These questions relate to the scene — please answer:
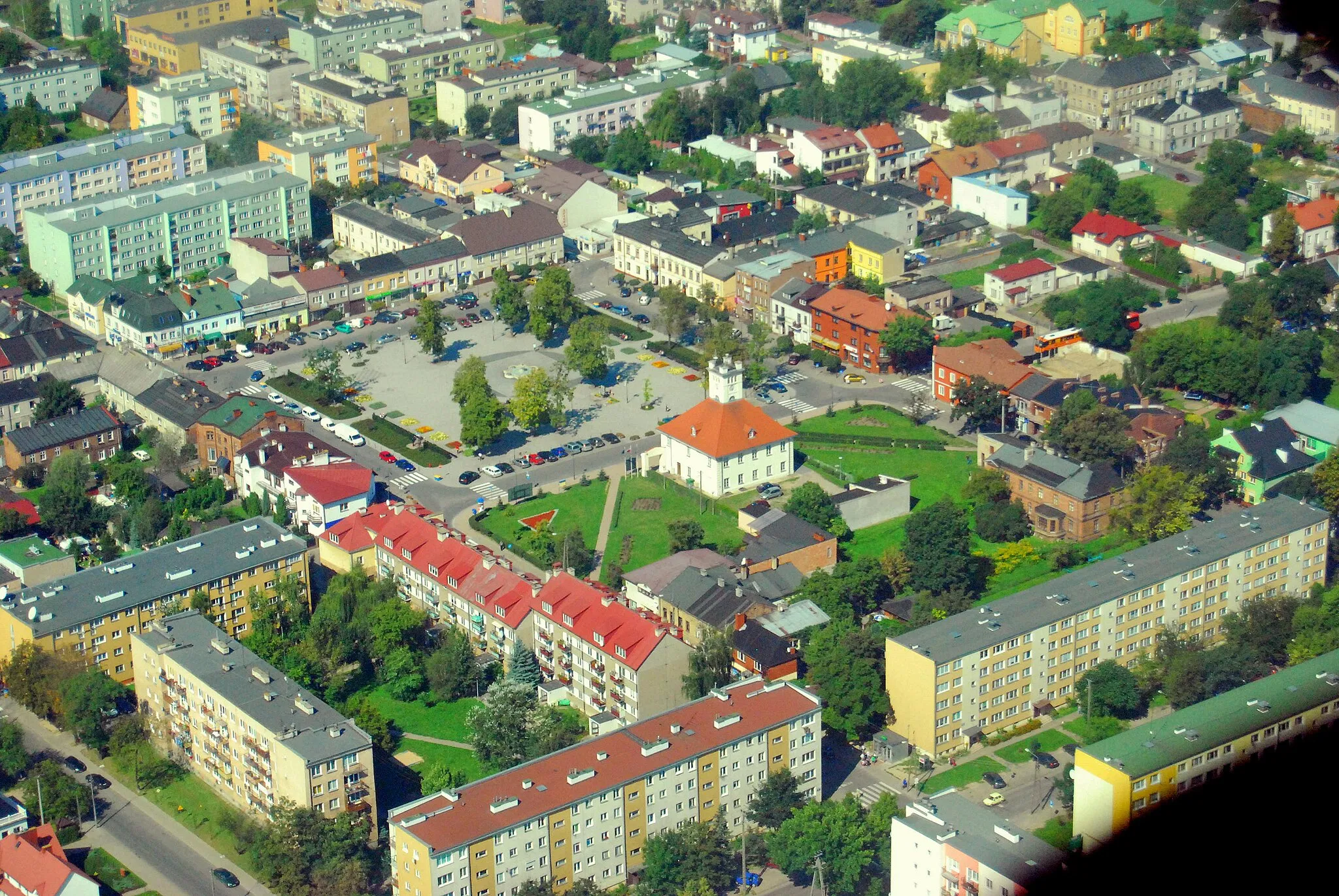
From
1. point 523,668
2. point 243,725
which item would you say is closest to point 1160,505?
point 523,668

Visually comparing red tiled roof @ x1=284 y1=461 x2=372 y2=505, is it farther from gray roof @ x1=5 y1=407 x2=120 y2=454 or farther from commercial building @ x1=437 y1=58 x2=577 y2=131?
commercial building @ x1=437 y1=58 x2=577 y2=131

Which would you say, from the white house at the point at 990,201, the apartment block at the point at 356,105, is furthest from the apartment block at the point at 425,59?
the white house at the point at 990,201

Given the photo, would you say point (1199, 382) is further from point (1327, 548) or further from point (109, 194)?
point (109, 194)

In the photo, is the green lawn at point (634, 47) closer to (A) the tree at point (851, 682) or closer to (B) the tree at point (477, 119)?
(B) the tree at point (477, 119)

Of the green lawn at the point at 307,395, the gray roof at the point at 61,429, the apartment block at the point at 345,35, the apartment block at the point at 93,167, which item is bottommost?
the green lawn at the point at 307,395

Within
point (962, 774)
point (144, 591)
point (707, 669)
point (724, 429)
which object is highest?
point (724, 429)

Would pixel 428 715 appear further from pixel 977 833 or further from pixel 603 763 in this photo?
pixel 977 833
